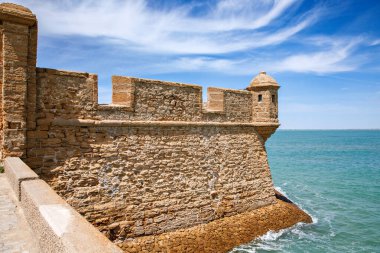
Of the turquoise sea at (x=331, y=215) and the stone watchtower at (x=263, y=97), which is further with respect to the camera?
the stone watchtower at (x=263, y=97)

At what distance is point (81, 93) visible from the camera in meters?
8.03

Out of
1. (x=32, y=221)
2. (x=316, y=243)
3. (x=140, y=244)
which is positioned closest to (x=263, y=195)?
(x=316, y=243)

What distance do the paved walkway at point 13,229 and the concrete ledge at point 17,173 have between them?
7.8 inches

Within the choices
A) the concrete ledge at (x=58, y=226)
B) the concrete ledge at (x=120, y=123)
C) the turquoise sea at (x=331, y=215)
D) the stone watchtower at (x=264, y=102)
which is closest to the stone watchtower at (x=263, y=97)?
the stone watchtower at (x=264, y=102)

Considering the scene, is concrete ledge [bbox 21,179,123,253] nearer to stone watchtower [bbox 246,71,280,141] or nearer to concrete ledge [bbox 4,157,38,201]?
concrete ledge [bbox 4,157,38,201]

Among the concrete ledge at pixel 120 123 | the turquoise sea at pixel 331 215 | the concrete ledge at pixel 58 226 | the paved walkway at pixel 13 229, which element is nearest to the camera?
the concrete ledge at pixel 58 226

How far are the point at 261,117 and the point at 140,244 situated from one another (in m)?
7.29

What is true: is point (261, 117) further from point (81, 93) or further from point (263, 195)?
point (81, 93)

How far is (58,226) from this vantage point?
3115 mm

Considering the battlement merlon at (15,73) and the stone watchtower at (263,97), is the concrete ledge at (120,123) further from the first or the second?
the stone watchtower at (263,97)

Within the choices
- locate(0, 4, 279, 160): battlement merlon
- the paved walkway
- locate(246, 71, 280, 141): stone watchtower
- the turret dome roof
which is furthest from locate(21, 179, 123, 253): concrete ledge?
the turret dome roof

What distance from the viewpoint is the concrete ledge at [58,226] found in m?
2.74

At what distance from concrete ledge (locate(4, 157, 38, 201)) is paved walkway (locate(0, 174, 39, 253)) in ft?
0.65

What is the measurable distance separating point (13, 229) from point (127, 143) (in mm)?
4647
